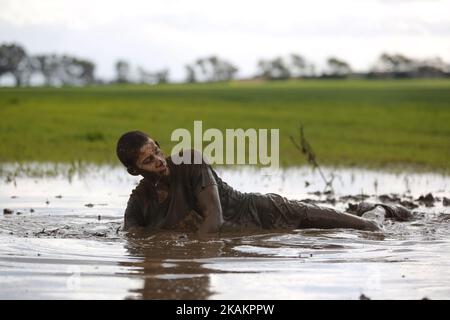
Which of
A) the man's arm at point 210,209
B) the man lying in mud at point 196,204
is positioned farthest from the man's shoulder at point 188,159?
the man's arm at point 210,209

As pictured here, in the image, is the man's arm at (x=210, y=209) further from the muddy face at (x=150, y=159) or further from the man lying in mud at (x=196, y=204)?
the muddy face at (x=150, y=159)

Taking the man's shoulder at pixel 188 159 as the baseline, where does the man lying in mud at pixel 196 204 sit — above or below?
below

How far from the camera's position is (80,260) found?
6883 millimetres

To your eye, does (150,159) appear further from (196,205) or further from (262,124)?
(262,124)

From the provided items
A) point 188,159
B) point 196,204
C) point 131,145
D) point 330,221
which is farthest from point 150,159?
point 330,221

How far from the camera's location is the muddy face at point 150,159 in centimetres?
755

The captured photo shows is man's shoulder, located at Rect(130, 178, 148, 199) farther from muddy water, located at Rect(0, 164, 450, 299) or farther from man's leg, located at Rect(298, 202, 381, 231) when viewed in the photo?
man's leg, located at Rect(298, 202, 381, 231)

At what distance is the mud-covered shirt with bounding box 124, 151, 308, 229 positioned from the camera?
773 cm

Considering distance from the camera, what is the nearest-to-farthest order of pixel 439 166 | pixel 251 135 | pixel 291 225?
pixel 291 225
pixel 439 166
pixel 251 135

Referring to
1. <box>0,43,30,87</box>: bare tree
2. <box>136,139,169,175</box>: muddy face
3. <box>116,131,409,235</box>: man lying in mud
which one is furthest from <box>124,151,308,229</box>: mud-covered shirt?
<box>0,43,30,87</box>: bare tree

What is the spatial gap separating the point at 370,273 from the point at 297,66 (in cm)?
7126
